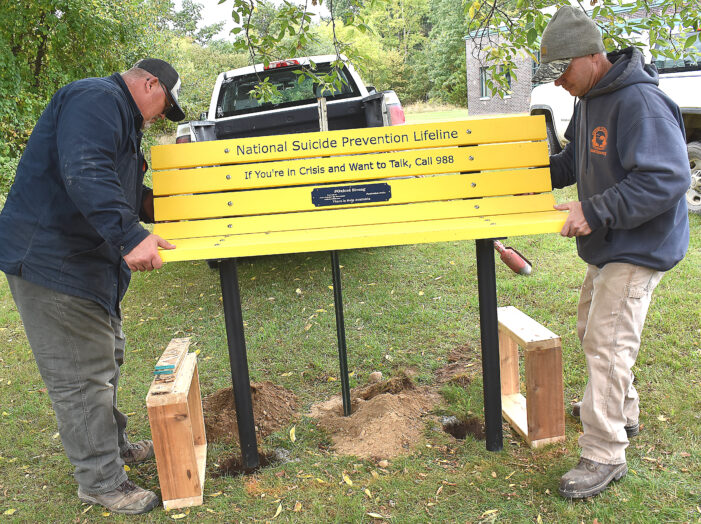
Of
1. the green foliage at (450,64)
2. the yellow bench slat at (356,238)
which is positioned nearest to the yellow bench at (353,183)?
the yellow bench slat at (356,238)

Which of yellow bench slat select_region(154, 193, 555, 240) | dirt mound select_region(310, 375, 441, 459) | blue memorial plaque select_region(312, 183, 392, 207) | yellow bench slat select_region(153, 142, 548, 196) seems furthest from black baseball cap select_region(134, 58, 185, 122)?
dirt mound select_region(310, 375, 441, 459)

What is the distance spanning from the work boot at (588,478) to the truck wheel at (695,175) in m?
4.76

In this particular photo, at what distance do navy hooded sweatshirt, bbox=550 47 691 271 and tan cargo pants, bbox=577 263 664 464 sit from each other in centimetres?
9

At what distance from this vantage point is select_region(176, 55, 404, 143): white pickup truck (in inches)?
258

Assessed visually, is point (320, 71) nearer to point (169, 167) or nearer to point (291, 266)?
point (291, 266)

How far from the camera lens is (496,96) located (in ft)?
111

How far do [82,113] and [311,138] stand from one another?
1.04 meters

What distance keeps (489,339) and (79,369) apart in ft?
6.50

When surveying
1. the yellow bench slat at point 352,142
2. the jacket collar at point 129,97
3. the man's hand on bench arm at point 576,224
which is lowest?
the man's hand on bench arm at point 576,224

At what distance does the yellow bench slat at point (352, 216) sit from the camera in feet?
9.84

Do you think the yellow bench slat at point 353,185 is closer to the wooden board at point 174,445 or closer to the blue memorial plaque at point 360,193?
the blue memorial plaque at point 360,193

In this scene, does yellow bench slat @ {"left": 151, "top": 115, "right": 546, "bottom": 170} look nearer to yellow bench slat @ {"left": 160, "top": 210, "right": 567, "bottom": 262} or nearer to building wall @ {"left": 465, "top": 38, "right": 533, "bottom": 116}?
yellow bench slat @ {"left": 160, "top": 210, "right": 567, "bottom": 262}

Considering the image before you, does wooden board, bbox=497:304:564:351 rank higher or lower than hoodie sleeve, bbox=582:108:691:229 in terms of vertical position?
lower

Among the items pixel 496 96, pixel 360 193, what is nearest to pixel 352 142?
pixel 360 193
